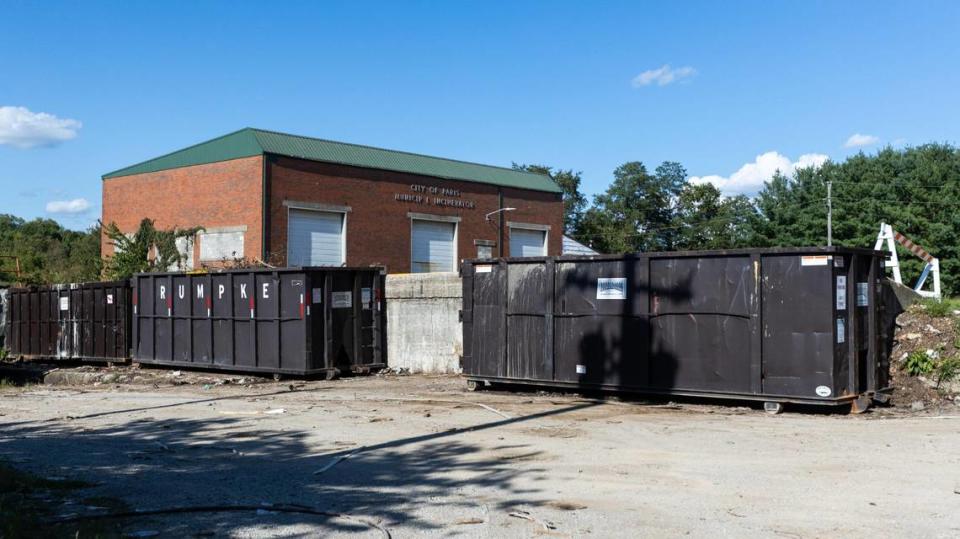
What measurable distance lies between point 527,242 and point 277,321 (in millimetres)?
35840

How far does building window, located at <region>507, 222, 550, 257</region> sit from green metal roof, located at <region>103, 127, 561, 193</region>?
2.53 m

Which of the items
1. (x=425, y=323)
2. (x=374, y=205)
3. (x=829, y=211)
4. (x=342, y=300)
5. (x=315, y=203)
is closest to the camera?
(x=342, y=300)

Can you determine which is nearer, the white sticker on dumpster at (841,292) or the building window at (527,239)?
the white sticker on dumpster at (841,292)

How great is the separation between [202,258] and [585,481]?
36694mm

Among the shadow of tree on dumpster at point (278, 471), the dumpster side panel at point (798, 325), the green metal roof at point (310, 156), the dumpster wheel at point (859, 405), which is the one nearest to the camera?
the shadow of tree on dumpster at point (278, 471)

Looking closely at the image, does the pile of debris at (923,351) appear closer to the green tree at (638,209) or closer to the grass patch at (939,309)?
the grass patch at (939,309)

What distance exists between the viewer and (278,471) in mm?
8602

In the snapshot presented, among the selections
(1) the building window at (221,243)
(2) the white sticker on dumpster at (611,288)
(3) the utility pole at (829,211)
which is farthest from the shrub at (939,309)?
(3) the utility pole at (829,211)

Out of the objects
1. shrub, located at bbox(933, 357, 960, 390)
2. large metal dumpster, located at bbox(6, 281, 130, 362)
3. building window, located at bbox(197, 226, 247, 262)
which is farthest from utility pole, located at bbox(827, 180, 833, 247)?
large metal dumpster, located at bbox(6, 281, 130, 362)

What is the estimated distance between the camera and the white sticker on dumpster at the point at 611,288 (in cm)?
1395

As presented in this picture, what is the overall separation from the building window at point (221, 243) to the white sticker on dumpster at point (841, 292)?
31.8 m

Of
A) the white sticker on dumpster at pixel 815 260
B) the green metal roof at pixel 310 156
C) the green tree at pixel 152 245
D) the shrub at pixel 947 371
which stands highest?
the green metal roof at pixel 310 156

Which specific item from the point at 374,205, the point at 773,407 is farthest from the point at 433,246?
the point at 773,407

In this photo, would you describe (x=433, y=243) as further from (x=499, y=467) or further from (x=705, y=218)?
(x=705, y=218)
